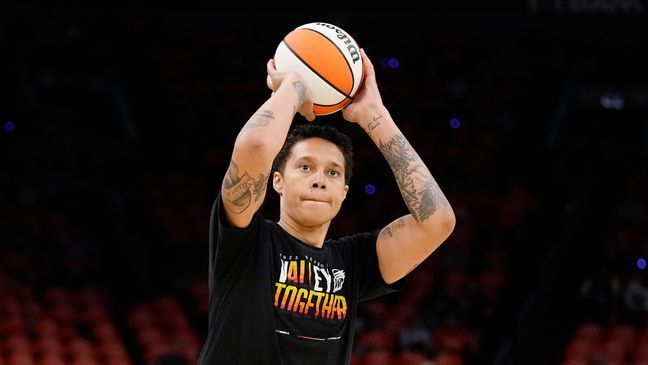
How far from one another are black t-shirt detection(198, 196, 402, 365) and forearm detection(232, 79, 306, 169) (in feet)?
0.74

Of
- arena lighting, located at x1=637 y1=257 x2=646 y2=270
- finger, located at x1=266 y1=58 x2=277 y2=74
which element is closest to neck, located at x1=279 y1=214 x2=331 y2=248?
finger, located at x1=266 y1=58 x2=277 y2=74

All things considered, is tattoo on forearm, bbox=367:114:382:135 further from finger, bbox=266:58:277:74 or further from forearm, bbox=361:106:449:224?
finger, bbox=266:58:277:74

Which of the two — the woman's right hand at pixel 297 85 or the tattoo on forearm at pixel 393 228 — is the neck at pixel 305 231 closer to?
the tattoo on forearm at pixel 393 228

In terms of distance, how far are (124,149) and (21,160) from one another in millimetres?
1497

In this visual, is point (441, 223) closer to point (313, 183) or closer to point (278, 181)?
point (313, 183)

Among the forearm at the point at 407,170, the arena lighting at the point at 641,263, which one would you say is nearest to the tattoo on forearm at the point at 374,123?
the forearm at the point at 407,170

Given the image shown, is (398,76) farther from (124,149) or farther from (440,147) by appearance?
(124,149)

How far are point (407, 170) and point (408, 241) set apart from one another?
26 centimetres

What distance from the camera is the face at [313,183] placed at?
310 centimetres

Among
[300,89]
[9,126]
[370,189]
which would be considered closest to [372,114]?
[300,89]

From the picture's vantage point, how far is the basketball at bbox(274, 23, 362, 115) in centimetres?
320

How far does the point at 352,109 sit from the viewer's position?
3.32 metres

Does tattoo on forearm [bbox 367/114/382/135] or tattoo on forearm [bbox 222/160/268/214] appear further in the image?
tattoo on forearm [bbox 367/114/382/135]

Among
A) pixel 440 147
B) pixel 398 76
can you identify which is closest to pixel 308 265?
pixel 440 147
